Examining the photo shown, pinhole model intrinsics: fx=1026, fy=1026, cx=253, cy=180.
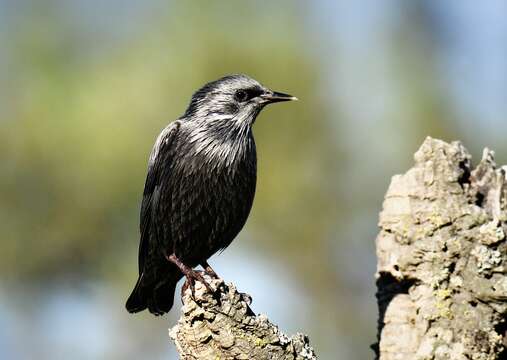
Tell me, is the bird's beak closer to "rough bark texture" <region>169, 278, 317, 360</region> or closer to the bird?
the bird

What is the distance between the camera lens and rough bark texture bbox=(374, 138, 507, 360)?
5.89m

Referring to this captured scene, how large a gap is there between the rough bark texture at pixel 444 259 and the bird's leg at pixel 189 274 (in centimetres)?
114

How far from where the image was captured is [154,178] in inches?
293

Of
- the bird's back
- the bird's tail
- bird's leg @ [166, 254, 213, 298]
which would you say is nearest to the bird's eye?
the bird's back

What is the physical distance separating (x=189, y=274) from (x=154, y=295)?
120cm

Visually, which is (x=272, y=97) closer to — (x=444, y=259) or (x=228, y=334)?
(x=444, y=259)

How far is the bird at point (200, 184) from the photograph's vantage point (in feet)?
23.5

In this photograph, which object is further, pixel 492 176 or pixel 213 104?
pixel 213 104

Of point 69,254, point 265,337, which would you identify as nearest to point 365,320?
point 69,254

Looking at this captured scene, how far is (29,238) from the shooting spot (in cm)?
1055

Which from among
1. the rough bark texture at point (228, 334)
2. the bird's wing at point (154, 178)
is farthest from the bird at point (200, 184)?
the rough bark texture at point (228, 334)

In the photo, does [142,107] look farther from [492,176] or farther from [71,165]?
[492,176]

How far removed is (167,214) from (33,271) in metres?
3.67

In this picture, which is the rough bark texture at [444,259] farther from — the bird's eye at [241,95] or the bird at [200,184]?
the bird's eye at [241,95]
